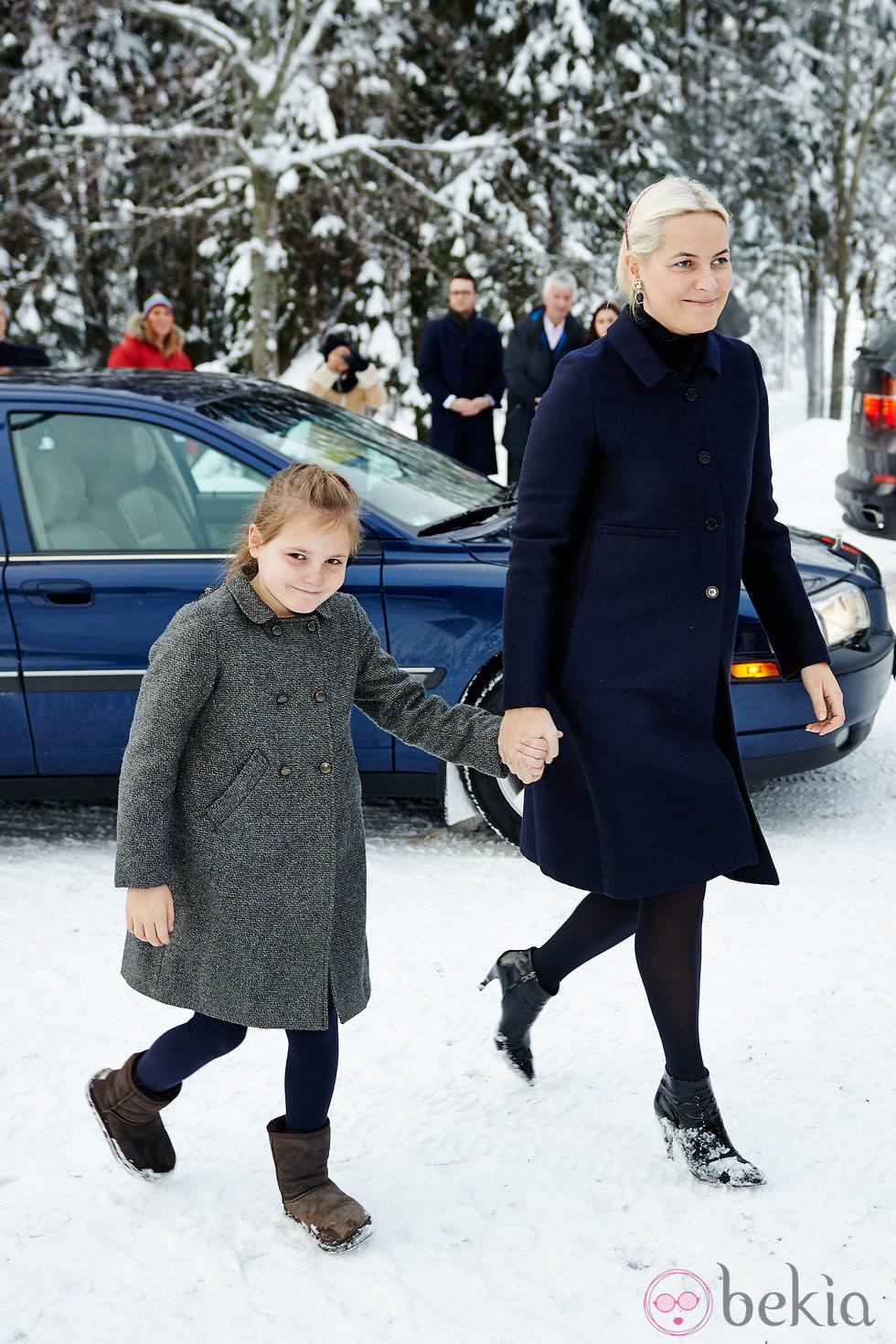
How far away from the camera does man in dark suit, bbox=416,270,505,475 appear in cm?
864

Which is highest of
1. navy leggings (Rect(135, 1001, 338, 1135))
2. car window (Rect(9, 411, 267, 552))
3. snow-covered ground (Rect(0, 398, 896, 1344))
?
car window (Rect(9, 411, 267, 552))

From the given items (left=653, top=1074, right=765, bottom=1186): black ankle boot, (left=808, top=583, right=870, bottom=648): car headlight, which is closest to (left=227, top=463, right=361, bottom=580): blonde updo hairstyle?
(left=653, top=1074, right=765, bottom=1186): black ankle boot

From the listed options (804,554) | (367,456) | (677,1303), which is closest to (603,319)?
(367,456)

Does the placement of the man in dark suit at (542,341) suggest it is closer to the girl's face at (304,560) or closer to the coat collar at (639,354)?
the coat collar at (639,354)

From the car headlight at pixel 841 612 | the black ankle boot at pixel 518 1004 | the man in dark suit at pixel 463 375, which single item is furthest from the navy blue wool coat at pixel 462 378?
the black ankle boot at pixel 518 1004

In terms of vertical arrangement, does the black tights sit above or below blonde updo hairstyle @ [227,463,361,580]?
below

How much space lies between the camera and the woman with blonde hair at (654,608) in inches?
90.6

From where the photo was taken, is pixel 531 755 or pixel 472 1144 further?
pixel 472 1144

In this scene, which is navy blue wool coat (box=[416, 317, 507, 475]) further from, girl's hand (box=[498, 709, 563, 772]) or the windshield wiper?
girl's hand (box=[498, 709, 563, 772])

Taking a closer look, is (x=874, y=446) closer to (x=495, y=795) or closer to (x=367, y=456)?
(x=367, y=456)

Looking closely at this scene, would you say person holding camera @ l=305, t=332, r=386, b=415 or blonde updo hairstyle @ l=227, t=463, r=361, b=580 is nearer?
blonde updo hairstyle @ l=227, t=463, r=361, b=580

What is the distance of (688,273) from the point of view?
2270mm

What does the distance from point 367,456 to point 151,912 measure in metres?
2.80

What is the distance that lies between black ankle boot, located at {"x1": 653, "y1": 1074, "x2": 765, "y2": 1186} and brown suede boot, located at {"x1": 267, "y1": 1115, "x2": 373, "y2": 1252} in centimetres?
61
